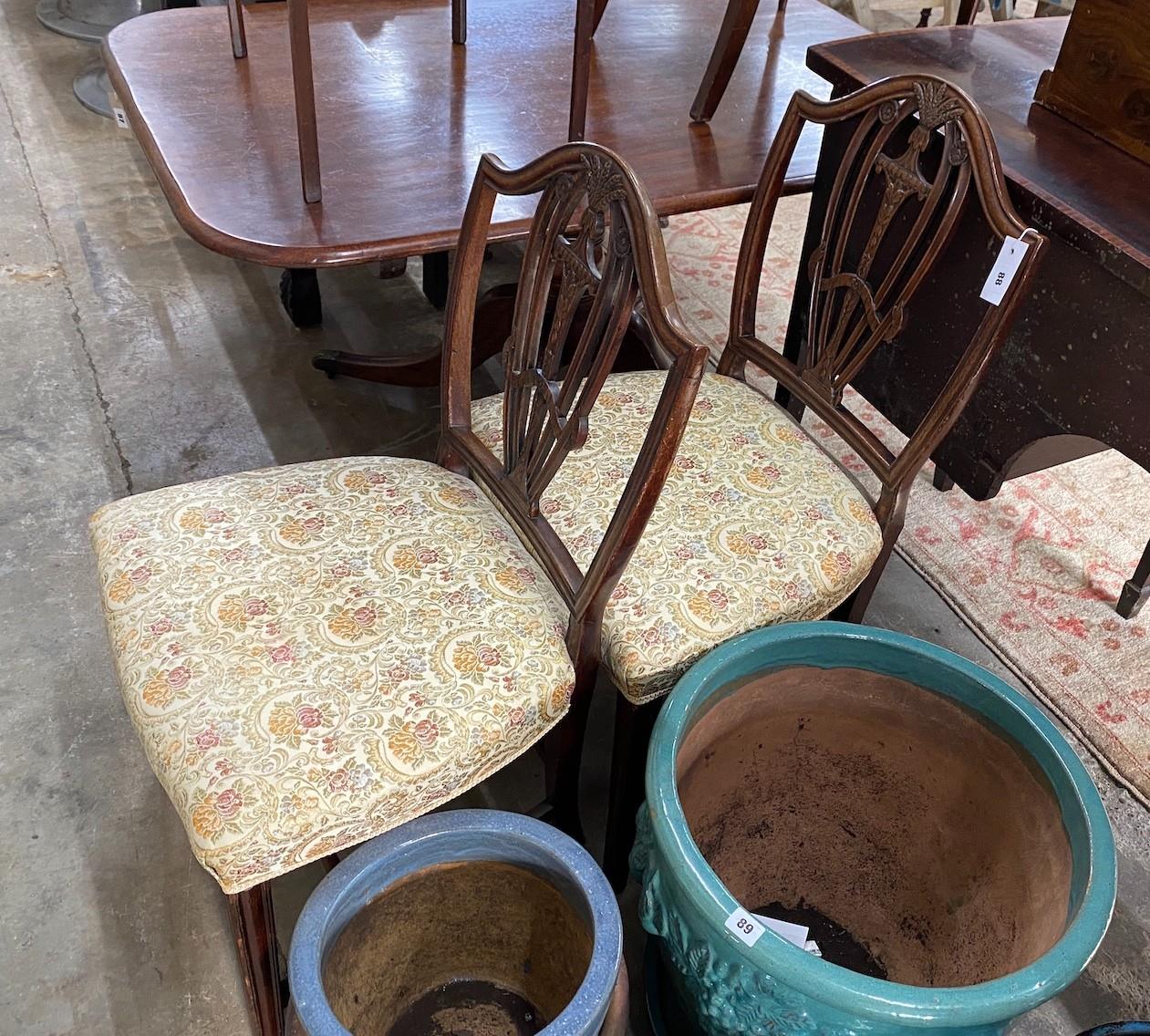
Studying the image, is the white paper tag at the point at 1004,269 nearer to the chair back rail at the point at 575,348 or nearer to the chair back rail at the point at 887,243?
the chair back rail at the point at 887,243

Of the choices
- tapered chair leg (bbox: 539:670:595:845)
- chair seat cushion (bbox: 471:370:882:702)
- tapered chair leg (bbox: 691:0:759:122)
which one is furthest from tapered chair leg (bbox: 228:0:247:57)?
tapered chair leg (bbox: 539:670:595:845)

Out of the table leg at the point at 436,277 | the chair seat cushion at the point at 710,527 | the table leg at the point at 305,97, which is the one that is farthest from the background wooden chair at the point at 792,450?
the table leg at the point at 436,277

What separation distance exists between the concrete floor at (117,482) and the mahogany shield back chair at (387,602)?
261mm

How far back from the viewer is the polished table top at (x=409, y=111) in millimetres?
1432

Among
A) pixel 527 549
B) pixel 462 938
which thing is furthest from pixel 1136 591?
pixel 462 938

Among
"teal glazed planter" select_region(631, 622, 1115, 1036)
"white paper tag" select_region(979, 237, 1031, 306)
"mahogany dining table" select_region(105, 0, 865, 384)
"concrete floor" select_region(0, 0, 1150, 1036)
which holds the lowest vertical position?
"concrete floor" select_region(0, 0, 1150, 1036)

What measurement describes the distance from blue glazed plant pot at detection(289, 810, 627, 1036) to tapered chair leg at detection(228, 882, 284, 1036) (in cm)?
10

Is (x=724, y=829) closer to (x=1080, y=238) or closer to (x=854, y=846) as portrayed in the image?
(x=854, y=846)

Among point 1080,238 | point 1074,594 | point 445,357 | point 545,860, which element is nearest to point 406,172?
point 445,357

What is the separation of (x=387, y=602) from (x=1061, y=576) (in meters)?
1.32

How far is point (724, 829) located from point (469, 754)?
0.41 metres

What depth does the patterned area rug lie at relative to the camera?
167cm

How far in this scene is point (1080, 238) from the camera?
46.9 inches

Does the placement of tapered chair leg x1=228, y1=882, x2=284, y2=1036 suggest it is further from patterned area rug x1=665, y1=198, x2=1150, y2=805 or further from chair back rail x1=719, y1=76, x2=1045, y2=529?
patterned area rug x1=665, y1=198, x2=1150, y2=805
